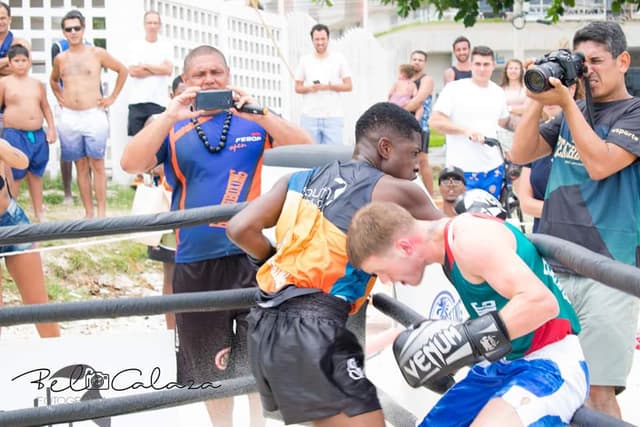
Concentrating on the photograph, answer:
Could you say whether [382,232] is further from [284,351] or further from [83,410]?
[83,410]

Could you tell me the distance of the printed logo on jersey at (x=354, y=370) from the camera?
143 inches

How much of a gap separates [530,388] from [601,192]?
55.4 inches

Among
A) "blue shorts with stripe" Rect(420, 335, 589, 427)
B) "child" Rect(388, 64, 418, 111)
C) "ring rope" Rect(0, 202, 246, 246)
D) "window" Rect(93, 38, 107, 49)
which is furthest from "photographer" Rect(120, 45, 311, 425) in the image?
"child" Rect(388, 64, 418, 111)

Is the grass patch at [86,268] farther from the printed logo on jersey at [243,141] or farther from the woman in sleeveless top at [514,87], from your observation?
the woman in sleeveless top at [514,87]

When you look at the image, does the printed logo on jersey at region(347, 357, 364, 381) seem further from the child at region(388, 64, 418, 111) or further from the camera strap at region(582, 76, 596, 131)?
the child at region(388, 64, 418, 111)

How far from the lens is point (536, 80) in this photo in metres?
4.29

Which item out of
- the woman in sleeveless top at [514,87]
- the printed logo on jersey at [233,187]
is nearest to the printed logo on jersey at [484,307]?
the printed logo on jersey at [233,187]

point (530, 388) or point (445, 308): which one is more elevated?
point (530, 388)

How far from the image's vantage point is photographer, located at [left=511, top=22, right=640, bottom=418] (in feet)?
13.9

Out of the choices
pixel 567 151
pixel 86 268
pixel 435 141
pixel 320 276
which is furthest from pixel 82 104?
pixel 435 141

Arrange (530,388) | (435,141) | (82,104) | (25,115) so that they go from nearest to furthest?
(530,388) → (25,115) → (82,104) → (435,141)

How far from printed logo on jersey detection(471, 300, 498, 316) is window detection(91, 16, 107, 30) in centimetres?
997

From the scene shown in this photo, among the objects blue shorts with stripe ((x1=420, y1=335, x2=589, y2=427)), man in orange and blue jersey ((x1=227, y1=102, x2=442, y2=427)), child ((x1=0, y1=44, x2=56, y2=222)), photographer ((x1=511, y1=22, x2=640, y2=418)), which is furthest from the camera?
child ((x1=0, y1=44, x2=56, y2=222))

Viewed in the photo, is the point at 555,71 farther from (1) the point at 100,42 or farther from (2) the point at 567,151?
(1) the point at 100,42
